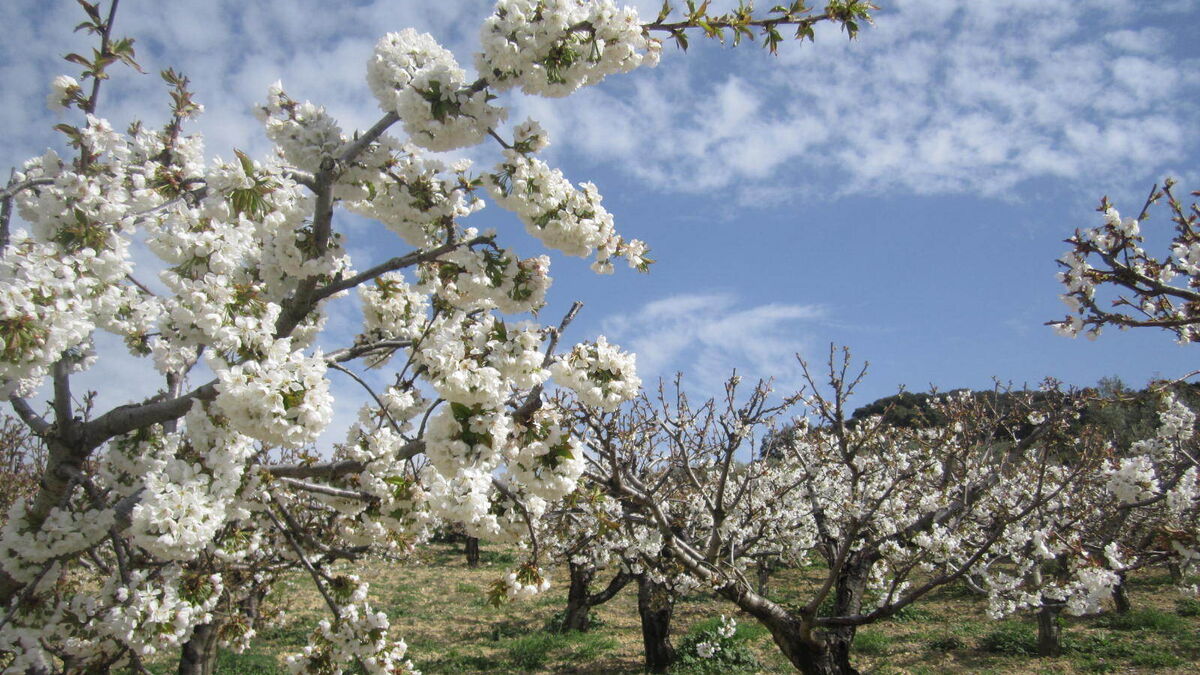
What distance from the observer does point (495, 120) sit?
3.63m

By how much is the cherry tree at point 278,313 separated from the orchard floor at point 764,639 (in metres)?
4.89

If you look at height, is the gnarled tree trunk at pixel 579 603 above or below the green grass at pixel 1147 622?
above

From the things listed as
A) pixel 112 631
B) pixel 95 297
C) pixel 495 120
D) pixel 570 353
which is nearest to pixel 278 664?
pixel 112 631

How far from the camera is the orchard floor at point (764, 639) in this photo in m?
12.0

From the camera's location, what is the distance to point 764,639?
14.0 meters

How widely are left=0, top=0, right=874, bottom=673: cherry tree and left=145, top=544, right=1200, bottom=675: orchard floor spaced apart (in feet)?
16.1

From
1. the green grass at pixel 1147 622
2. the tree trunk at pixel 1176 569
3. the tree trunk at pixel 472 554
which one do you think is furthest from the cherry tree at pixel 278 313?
the tree trunk at pixel 472 554

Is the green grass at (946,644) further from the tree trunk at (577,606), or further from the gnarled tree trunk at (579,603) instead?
the tree trunk at (577,606)

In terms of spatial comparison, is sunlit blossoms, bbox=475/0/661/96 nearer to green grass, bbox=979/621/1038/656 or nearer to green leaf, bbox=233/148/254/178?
green leaf, bbox=233/148/254/178

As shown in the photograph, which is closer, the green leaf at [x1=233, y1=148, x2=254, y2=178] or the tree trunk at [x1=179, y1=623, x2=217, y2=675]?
the green leaf at [x1=233, y1=148, x2=254, y2=178]

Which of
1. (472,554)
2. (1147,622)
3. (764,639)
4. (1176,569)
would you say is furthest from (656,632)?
(472,554)

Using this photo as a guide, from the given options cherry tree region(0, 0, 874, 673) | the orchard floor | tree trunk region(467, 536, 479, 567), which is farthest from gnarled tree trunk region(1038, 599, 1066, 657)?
tree trunk region(467, 536, 479, 567)

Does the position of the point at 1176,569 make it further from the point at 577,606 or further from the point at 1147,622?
the point at 577,606

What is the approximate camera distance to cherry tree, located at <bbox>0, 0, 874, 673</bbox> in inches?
129
